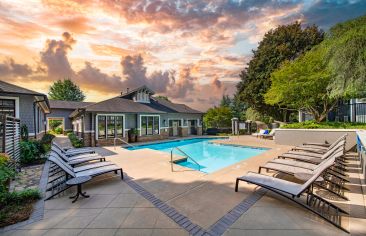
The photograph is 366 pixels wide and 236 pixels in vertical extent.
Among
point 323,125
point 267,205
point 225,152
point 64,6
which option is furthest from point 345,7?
point 64,6

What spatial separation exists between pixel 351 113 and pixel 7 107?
23391 mm

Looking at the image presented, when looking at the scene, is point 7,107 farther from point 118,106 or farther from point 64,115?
point 64,115

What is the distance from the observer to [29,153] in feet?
25.5

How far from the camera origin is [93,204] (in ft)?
12.9

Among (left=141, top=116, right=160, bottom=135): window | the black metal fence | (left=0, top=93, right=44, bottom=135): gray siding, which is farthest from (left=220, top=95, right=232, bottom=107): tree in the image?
(left=0, top=93, right=44, bottom=135): gray siding

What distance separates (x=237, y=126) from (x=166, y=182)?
17188mm

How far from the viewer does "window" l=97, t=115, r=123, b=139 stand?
48.2 ft

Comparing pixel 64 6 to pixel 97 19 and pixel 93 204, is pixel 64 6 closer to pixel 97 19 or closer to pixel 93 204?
pixel 97 19

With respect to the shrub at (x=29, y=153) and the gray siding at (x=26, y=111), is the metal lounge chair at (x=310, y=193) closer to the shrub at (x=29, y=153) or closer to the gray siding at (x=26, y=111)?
the shrub at (x=29, y=153)

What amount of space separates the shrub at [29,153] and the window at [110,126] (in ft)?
20.8

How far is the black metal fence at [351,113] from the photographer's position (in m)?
12.5

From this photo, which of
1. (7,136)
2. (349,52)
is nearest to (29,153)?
(7,136)

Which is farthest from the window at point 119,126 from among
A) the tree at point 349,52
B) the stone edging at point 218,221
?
the tree at point 349,52

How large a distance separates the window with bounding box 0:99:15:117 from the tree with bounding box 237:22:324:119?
70.4 ft
